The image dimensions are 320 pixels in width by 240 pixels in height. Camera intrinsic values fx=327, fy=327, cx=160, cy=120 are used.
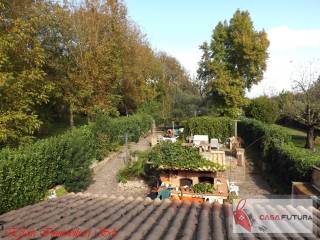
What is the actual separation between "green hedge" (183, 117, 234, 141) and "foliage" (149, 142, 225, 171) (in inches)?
615

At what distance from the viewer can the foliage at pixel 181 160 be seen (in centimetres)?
1403

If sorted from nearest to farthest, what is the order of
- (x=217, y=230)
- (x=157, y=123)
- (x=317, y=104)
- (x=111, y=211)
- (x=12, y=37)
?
(x=217, y=230) < (x=111, y=211) < (x=12, y=37) < (x=317, y=104) < (x=157, y=123)

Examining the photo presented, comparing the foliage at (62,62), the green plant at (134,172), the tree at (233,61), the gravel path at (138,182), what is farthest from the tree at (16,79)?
the tree at (233,61)

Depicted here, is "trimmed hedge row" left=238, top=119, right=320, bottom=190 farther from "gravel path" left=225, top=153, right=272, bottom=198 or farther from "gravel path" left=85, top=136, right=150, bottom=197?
"gravel path" left=85, top=136, right=150, bottom=197

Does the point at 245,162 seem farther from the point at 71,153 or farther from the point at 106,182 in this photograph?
the point at 71,153

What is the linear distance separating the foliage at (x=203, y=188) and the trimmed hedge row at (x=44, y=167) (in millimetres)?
5658

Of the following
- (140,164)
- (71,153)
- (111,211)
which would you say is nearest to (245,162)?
(140,164)

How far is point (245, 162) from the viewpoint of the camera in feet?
73.7

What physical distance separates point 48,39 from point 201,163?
1588 centimetres

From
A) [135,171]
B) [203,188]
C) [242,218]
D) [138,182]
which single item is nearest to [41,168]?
[135,171]

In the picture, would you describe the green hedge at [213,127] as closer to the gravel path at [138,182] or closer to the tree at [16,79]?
the gravel path at [138,182]

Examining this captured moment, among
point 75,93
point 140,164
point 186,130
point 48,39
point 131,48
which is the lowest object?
point 140,164

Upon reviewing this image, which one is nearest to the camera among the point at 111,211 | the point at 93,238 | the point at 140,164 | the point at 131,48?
the point at 93,238

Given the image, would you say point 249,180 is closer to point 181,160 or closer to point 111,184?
point 181,160
